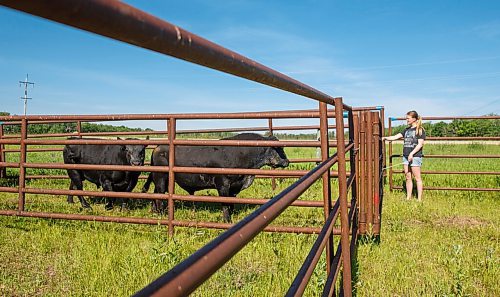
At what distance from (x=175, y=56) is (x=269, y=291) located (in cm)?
281

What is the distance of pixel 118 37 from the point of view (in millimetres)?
540

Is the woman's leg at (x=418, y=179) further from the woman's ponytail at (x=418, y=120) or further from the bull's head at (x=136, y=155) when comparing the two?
the bull's head at (x=136, y=155)

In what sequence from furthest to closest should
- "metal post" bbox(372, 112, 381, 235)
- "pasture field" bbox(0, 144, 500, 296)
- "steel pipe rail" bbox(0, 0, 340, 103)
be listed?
"metal post" bbox(372, 112, 381, 235)
"pasture field" bbox(0, 144, 500, 296)
"steel pipe rail" bbox(0, 0, 340, 103)

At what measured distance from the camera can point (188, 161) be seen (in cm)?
691

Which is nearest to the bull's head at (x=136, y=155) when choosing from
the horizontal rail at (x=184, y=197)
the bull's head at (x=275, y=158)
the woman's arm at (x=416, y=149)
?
the horizontal rail at (x=184, y=197)

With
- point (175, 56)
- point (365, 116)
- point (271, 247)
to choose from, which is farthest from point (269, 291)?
point (175, 56)

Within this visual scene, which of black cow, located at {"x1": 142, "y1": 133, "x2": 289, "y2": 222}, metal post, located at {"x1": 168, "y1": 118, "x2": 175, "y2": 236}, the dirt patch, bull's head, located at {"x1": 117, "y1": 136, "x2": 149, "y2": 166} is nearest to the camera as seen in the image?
metal post, located at {"x1": 168, "y1": 118, "x2": 175, "y2": 236}

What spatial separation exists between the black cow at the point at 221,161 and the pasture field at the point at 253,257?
0.48 meters

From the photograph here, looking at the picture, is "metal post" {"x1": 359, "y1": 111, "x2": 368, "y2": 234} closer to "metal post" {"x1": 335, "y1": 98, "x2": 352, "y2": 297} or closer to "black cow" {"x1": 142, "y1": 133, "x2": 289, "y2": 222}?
"metal post" {"x1": 335, "y1": 98, "x2": 352, "y2": 297}

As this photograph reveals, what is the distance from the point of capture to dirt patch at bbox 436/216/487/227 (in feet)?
19.3

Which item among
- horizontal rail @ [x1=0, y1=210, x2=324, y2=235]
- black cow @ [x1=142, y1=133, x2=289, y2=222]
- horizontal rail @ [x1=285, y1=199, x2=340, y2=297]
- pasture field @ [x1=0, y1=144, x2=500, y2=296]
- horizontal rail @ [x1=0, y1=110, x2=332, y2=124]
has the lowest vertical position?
pasture field @ [x1=0, y1=144, x2=500, y2=296]

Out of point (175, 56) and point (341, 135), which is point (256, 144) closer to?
point (341, 135)

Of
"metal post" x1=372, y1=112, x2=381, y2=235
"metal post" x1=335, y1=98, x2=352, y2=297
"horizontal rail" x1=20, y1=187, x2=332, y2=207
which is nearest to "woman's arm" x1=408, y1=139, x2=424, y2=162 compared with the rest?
"metal post" x1=372, y1=112, x2=381, y2=235

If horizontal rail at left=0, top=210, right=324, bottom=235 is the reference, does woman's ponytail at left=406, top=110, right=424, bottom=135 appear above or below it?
above
